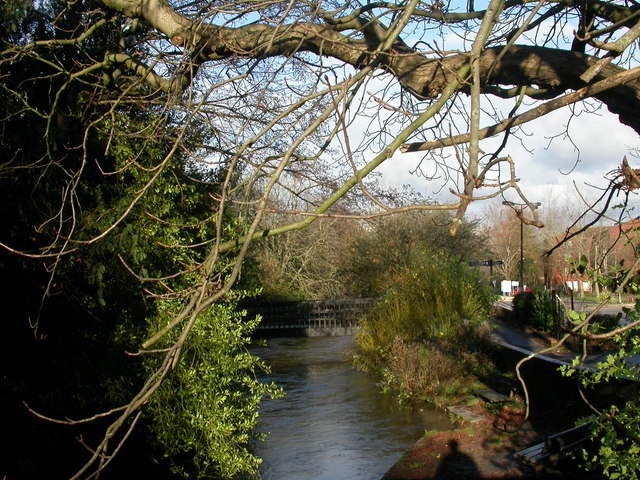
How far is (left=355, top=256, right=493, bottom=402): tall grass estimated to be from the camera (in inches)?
504

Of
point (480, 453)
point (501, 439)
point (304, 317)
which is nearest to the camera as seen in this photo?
point (480, 453)

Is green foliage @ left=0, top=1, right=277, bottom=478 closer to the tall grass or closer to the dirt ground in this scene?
the dirt ground

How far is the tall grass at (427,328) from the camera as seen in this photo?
12.8 meters

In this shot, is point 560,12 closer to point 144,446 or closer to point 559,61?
point 559,61

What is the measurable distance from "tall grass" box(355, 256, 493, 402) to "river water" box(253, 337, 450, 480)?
2.10 ft

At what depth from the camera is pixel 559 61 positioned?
4570 mm

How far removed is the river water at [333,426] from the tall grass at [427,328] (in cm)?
64

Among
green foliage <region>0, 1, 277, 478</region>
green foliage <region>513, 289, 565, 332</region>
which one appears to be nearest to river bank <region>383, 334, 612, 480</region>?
green foliage <region>0, 1, 277, 478</region>

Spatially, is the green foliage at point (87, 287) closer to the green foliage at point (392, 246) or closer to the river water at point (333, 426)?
the river water at point (333, 426)

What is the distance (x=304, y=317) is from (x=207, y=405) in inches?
551

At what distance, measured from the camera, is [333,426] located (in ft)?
34.4

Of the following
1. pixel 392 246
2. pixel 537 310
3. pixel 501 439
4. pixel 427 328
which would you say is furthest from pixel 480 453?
pixel 392 246

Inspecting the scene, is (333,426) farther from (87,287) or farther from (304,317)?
(304,317)

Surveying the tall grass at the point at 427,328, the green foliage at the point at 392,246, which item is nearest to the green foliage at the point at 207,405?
the tall grass at the point at 427,328
